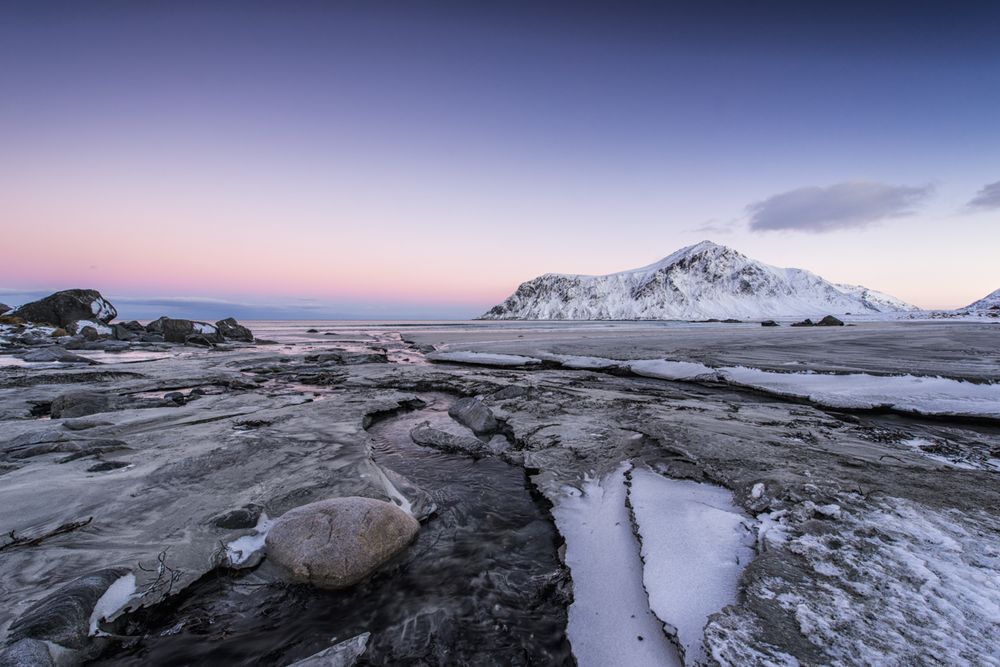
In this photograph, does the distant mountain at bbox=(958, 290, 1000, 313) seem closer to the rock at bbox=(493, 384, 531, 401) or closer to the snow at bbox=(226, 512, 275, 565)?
the rock at bbox=(493, 384, 531, 401)

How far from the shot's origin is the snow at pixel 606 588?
7.36 ft

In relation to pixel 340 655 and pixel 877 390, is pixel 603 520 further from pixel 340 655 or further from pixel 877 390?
pixel 877 390

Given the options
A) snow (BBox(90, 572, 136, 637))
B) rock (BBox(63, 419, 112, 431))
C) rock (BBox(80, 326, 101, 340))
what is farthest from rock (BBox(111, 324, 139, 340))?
snow (BBox(90, 572, 136, 637))

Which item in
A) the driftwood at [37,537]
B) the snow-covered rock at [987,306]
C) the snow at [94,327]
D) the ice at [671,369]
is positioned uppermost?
the snow-covered rock at [987,306]

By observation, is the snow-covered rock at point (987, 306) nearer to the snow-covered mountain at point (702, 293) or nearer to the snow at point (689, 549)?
the snow-covered mountain at point (702, 293)

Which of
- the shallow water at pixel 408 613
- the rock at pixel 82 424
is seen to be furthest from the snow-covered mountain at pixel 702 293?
the shallow water at pixel 408 613

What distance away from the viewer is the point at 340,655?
87.8 inches

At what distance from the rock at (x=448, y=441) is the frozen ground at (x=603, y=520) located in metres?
0.15

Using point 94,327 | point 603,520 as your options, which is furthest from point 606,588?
point 94,327

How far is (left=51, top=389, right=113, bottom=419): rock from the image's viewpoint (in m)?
6.68

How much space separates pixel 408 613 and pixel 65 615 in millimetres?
1994

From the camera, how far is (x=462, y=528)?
3.73m

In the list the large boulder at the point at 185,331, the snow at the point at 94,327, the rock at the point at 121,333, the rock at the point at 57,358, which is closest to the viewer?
the rock at the point at 57,358

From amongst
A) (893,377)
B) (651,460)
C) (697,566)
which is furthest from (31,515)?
(893,377)
